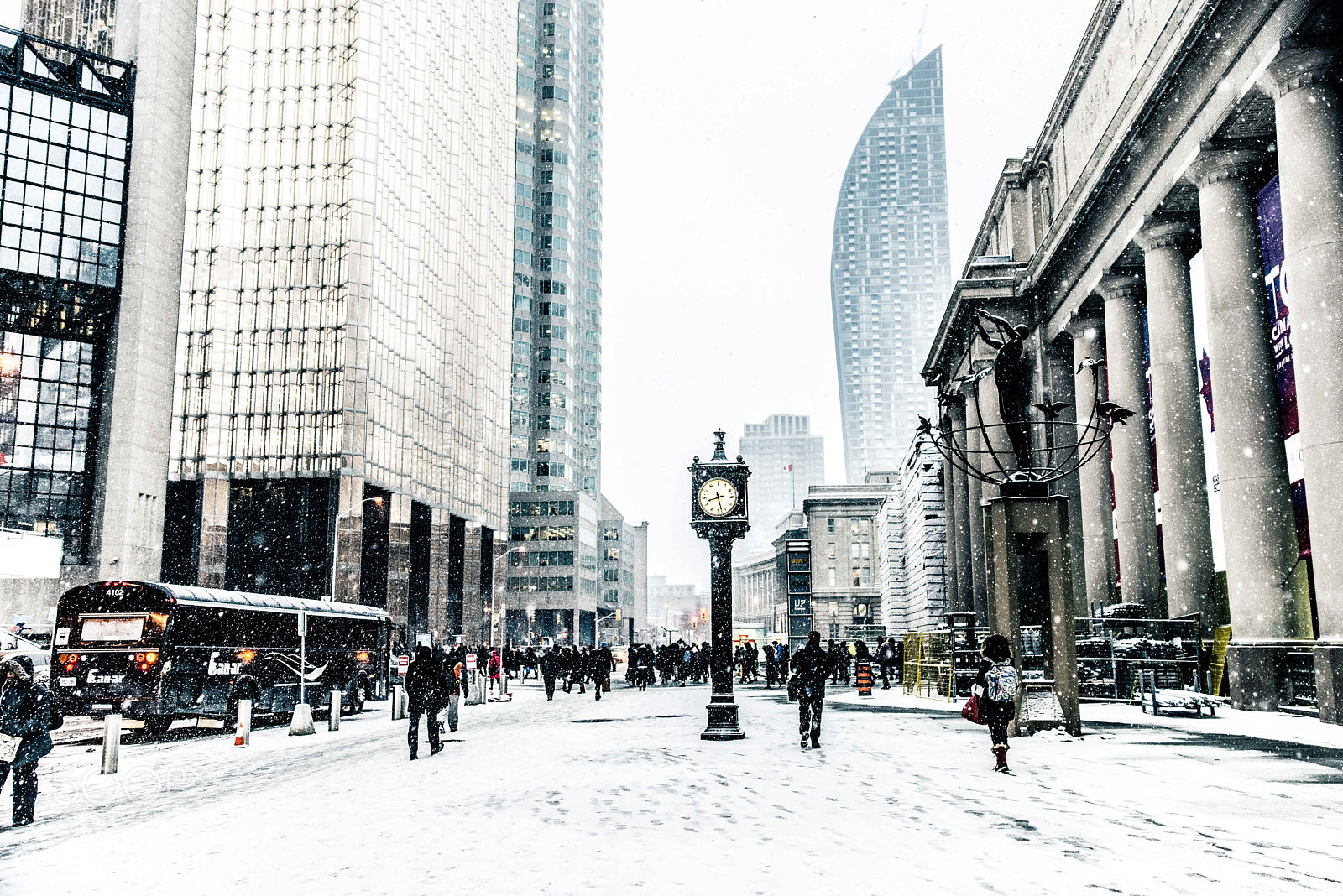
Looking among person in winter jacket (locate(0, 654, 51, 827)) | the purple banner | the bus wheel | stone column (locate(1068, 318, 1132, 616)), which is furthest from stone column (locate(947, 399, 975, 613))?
person in winter jacket (locate(0, 654, 51, 827))

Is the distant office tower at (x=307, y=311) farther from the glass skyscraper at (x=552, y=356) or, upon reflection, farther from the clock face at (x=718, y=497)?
the clock face at (x=718, y=497)

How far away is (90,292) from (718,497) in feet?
231

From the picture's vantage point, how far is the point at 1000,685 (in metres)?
13.8

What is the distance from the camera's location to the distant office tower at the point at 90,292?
71188mm

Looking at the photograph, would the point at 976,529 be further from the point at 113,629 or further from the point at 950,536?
the point at 113,629

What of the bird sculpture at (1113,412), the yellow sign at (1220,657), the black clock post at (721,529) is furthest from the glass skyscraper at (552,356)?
the bird sculpture at (1113,412)

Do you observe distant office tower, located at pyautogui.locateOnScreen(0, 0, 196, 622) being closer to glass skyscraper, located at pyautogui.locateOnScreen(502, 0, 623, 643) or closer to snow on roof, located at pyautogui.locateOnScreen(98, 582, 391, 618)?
snow on roof, located at pyautogui.locateOnScreen(98, 582, 391, 618)

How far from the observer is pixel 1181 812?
32.9 feet

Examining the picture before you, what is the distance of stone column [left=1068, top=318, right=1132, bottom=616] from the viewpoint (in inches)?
1384

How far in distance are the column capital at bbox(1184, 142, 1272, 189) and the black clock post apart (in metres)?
14.2

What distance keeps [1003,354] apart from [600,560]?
14097 cm

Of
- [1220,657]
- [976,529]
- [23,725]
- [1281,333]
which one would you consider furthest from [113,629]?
[976,529]

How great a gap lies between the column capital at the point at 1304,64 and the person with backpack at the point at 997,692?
1421cm

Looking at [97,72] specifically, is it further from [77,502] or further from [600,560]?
[600,560]
